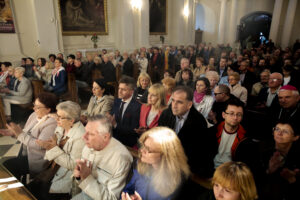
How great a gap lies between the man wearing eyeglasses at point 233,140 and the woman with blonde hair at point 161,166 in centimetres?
81

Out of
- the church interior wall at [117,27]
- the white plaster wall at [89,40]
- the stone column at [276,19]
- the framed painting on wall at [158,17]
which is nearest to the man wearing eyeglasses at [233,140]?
the church interior wall at [117,27]

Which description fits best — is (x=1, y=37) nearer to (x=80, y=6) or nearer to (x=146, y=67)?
(x=80, y=6)

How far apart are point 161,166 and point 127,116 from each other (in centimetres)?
158

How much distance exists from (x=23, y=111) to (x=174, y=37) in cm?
1185

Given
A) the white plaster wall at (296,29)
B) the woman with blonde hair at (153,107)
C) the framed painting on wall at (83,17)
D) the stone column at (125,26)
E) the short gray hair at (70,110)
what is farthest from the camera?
the white plaster wall at (296,29)

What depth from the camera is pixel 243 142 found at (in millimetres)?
2047

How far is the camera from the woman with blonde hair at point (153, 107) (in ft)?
9.60

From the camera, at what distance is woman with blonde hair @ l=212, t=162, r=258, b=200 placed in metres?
1.29

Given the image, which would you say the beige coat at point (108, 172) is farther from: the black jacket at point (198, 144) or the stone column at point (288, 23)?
the stone column at point (288, 23)

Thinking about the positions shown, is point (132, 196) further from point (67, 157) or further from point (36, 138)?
point (36, 138)

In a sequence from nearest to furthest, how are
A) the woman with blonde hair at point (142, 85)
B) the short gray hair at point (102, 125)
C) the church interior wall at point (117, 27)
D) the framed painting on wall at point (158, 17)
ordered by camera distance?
the short gray hair at point (102, 125)
the woman with blonde hair at point (142, 85)
the church interior wall at point (117, 27)
the framed painting on wall at point (158, 17)

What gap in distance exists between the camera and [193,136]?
2164 millimetres

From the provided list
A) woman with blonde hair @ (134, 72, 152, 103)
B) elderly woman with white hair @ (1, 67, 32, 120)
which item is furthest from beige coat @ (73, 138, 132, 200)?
elderly woman with white hair @ (1, 67, 32, 120)

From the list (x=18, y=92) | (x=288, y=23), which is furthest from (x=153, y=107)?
(x=288, y=23)
